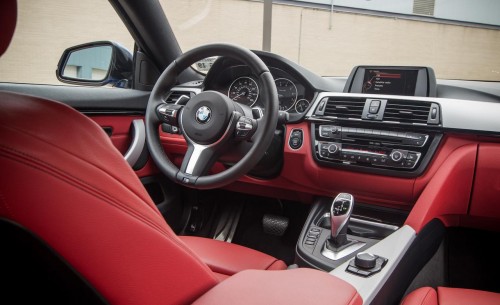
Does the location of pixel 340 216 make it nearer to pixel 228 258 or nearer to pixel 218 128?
pixel 228 258

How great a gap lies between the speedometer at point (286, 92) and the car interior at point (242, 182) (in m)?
0.01

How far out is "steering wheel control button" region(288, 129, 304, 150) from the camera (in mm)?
2020

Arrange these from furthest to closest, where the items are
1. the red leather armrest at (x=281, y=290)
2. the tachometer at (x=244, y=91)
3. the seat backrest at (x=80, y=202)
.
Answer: the tachometer at (x=244, y=91)
the red leather armrest at (x=281, y=290)
the seat backrest at (x=80, y=202)

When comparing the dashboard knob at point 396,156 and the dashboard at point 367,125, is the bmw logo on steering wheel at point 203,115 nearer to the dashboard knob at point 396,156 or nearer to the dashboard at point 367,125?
the dashboard at point 367,125

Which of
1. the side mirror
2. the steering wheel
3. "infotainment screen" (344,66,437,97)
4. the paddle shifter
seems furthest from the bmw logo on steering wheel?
the side mirror

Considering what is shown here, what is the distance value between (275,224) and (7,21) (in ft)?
6.54

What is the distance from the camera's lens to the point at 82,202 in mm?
501

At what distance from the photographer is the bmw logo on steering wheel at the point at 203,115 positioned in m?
1.51

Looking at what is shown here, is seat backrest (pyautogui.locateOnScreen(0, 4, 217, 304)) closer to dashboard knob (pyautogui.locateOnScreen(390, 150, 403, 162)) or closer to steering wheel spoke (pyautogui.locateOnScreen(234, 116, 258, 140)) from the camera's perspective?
steering wheel spoke (pyautogui.locateOnScreen(234, 116, 258, 140))

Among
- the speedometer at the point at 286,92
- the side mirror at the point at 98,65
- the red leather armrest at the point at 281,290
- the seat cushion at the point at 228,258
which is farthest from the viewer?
the side mirror at the point at 98,65

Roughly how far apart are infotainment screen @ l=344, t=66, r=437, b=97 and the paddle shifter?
63cm

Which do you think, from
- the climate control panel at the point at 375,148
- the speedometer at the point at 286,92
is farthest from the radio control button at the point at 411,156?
the speedometer at the point at 286,92

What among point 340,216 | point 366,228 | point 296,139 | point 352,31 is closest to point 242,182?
point 296,139

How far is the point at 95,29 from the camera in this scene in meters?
5.66
